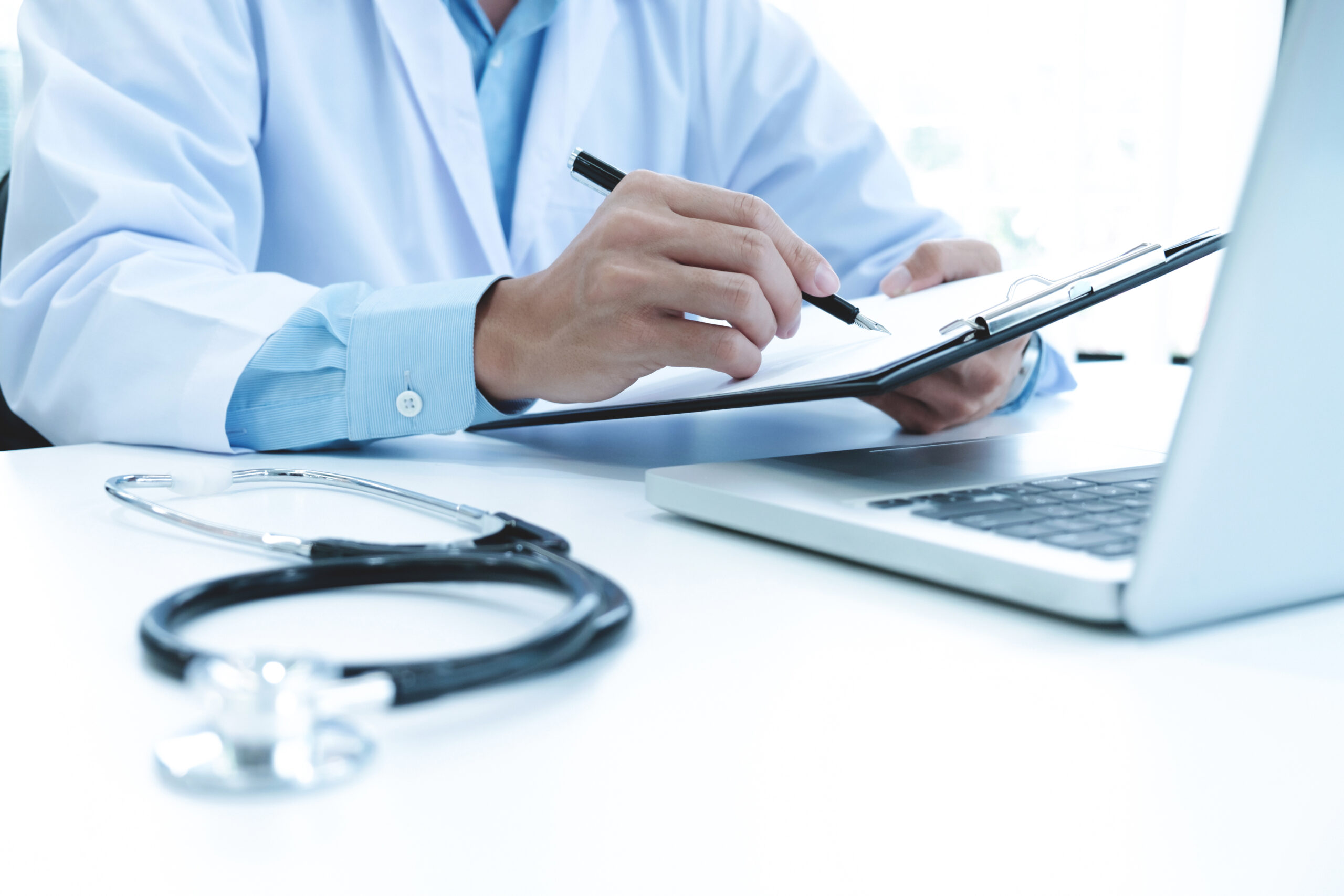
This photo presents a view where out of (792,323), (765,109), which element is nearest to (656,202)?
(792,323)

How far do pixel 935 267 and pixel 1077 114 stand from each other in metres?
2.18

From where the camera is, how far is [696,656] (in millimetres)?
281

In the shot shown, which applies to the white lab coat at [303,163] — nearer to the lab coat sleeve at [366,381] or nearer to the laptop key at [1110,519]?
the lab coat sleeve at [366,381]

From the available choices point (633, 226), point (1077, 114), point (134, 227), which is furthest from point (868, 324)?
point (1077, 114)

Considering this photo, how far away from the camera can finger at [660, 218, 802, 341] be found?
1.76ft

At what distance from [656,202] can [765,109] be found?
72 centimetres

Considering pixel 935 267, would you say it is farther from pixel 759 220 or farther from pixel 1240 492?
pixel 1240 492

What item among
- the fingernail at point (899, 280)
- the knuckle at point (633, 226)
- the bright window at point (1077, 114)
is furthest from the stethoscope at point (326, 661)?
the bright window at point (1077, 114)

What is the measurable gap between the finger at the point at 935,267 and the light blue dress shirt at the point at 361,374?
0.33 m

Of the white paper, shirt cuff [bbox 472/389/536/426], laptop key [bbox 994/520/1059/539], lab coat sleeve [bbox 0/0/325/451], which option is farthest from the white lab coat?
laptop key [bbox 994/520/1059/539]

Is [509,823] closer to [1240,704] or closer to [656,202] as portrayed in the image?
[1240,704]

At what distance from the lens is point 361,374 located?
620 millimetres

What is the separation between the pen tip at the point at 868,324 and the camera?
59 cm

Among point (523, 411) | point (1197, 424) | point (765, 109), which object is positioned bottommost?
point (523, 411)
